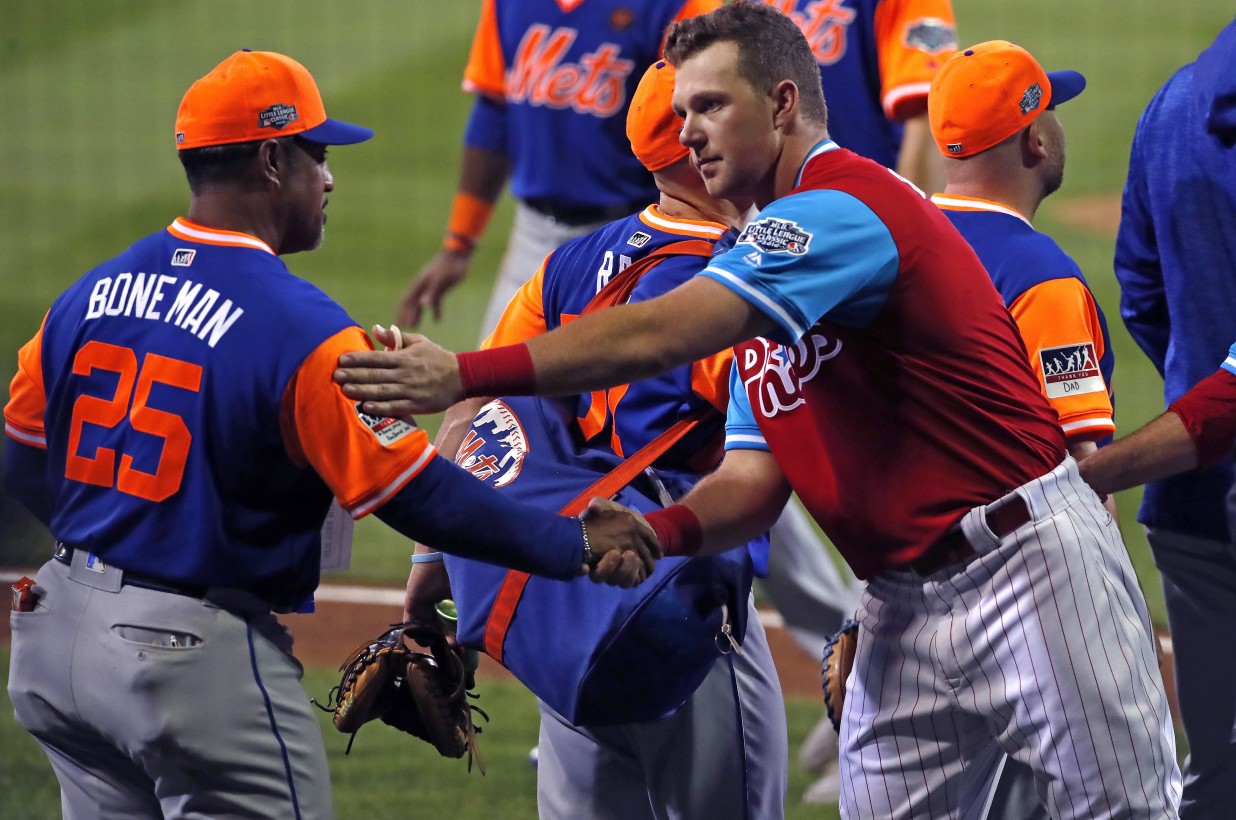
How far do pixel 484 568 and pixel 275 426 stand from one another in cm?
48

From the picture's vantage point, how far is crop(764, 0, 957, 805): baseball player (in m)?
4.73

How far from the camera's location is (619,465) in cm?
285

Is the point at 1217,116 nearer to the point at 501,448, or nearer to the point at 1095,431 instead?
the point at 1095,431

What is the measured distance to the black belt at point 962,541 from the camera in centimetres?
245

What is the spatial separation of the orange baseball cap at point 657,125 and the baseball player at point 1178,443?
97 cm

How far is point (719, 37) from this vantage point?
2551mm

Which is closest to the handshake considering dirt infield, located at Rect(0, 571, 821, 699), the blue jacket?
the blue jacket

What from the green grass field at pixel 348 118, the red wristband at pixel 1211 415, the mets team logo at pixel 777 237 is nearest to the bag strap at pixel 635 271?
the mets team logo at pixel 777 237

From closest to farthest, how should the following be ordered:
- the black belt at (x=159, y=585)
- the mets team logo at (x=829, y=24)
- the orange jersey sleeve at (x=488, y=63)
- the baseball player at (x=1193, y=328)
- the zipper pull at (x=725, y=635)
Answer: the black belt at (x=159, y=585)
the zipper pull at (x=725, y=635)
the baseball player at (x=1193, y=328)
the mets team logo at (x=829, y=24)
the orange jersey sleeve at (x=488, y=63)

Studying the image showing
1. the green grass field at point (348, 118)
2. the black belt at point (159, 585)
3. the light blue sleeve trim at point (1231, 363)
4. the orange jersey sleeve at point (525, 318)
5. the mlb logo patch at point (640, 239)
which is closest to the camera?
the black belt at point (159, 585)

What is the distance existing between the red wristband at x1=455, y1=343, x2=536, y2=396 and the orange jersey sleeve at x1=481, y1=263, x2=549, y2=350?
2.67 ft

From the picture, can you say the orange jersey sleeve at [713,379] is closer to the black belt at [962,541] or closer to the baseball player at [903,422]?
the baseball player at [903,422]

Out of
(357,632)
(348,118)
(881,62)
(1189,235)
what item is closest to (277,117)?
(1189,235)

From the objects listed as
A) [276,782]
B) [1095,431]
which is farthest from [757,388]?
[276,782]
